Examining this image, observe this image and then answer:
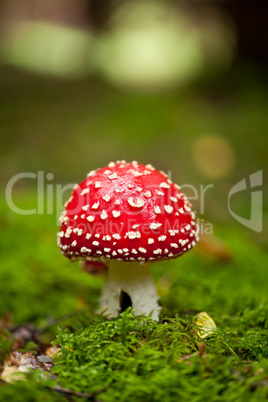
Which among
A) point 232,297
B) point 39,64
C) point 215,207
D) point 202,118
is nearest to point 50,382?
point 232,297

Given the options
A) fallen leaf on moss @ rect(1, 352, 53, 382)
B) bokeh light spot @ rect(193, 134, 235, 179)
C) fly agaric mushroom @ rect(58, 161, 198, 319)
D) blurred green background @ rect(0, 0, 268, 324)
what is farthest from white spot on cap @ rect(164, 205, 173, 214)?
bokeh light spot @ rect(193, 134, 235, 179)

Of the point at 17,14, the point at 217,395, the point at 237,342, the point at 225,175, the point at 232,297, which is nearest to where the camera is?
the point at 217,395

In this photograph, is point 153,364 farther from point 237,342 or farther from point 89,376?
point 237,342

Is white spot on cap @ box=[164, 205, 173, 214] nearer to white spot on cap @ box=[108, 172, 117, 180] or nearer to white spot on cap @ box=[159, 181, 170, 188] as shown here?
white spot on cap @ box=[159, 181, 170, 188]

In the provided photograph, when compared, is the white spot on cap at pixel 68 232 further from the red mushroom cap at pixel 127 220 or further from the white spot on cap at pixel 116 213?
the white spot on cap at pixel 116 213

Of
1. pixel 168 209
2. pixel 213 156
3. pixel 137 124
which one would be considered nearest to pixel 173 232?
pixel 168 209

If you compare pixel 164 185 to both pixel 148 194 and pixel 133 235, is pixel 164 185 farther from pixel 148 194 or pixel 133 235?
pixel 133 235

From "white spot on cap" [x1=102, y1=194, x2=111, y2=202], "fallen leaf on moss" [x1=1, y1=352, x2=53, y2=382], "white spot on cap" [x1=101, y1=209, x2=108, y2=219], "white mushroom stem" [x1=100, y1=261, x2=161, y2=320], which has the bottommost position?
"fallen leaf on moss" [x1=1, y1=352, x2=53, y2=382]
